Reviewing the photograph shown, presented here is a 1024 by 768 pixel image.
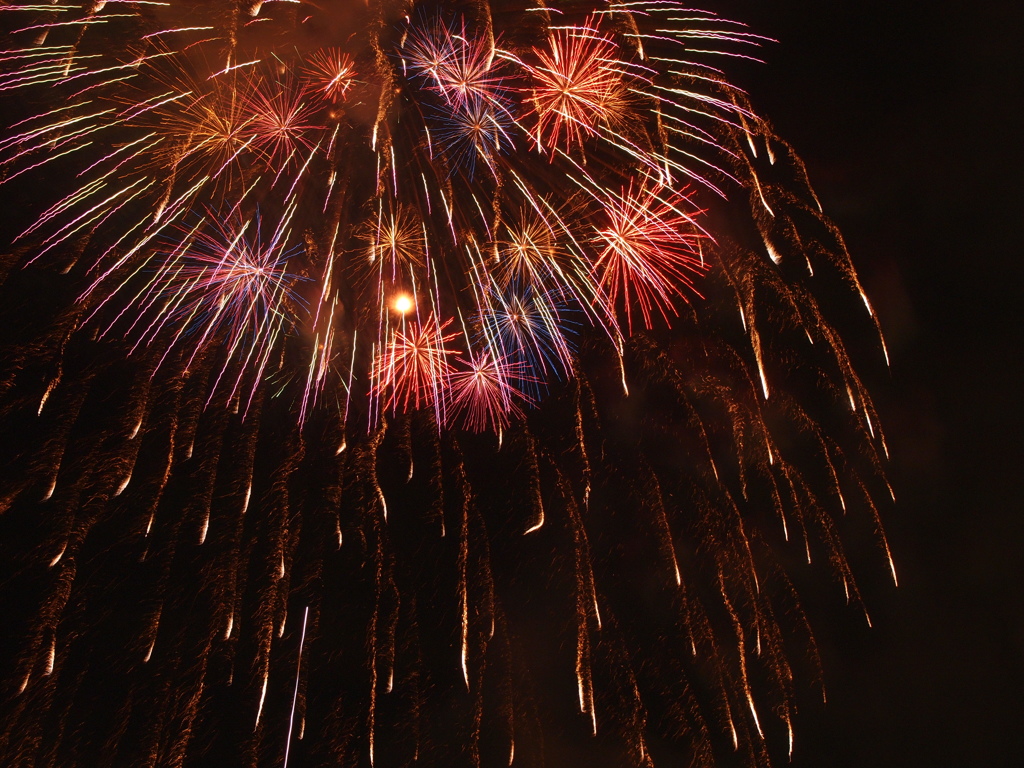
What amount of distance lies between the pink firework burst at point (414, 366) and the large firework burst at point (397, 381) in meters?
0.02

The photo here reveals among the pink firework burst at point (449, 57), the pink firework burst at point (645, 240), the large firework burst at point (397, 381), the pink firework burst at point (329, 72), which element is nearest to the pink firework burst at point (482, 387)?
the large firework burst at point (397, 381)

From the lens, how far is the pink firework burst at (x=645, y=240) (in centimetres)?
289

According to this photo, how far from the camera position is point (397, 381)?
2949 mm

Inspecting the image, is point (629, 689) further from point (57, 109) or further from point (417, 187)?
point (57, 109)

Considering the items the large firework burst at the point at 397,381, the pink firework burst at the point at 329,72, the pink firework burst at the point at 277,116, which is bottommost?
the large firework burst at the point at 397,381

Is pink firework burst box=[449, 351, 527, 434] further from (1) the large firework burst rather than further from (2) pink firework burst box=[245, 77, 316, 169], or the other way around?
(2) pink firework burst box=[245, 77, 316, 169]

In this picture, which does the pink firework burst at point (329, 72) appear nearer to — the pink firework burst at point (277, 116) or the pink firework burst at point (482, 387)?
the pink firework burst at point (277, 116)

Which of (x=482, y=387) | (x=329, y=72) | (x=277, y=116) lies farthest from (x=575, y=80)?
(x=482, y=387)

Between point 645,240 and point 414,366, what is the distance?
1.24m

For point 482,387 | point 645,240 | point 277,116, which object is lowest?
point 482,387

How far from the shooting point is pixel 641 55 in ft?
8.86

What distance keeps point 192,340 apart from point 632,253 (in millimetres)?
2066

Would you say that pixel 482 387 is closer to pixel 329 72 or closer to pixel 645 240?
pixel 645 240

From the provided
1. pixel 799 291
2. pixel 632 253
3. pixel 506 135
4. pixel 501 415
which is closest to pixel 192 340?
pixel 501 415
